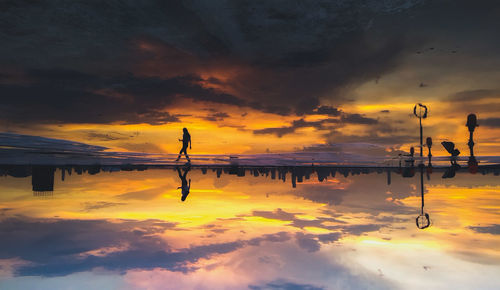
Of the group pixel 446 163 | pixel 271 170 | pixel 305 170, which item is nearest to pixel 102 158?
pixel 271 170

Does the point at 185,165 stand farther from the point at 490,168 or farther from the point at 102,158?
the point at 490,168

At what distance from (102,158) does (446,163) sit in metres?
26.7

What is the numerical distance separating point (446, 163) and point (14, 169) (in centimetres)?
3183

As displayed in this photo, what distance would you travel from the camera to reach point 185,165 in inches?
1131

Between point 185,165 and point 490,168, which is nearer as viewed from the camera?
point 490,168

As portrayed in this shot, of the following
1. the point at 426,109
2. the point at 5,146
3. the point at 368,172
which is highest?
the point at 426,109

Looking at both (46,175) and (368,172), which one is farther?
(368,172)

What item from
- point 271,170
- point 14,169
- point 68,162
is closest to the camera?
point 14,169

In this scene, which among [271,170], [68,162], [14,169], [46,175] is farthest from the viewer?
[271,170]

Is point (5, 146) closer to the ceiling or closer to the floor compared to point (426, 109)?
closer to the floor

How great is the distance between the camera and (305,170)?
27.2 metres

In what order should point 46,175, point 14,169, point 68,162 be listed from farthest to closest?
point 68,162, point 14,169, point 46,175

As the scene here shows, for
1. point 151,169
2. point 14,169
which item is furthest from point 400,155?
point 14,169

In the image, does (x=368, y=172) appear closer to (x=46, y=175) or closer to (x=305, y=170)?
(x=305, y=170)
